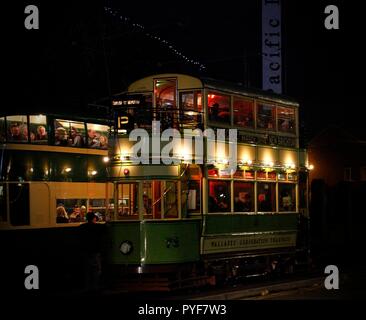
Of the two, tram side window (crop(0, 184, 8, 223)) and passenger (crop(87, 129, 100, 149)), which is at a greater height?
passenger (crop(87, 129, 100, 149))

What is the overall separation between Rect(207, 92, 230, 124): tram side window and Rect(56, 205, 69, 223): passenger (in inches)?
230

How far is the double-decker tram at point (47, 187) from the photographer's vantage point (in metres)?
20.4

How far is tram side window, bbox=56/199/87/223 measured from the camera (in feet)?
70.1

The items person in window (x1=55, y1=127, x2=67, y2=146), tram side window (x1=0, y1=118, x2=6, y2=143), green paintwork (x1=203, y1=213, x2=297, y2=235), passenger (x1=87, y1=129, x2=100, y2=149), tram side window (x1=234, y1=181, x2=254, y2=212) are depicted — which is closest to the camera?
green paintwork (x1=203, y1=213, x2=297, y2=235)

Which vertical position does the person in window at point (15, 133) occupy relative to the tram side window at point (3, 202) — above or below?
above

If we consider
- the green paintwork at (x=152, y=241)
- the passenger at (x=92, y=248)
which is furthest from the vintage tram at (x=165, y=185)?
the passenger at (x=92, y=248)

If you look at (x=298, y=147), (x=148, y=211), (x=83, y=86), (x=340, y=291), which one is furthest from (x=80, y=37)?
(x=340, y=291)

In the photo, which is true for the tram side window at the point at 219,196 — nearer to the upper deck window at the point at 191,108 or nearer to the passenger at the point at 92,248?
the upper deck window at the point at 191,108

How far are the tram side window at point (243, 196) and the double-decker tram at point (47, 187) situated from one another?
3.52 meters

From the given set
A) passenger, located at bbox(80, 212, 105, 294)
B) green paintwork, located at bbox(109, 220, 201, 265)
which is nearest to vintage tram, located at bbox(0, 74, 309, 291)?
green paintwork, located at bbox(109, 220, 201, 265)

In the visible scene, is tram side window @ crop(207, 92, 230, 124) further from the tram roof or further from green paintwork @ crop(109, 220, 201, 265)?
green paintwork @ crop(109, 220, 201, 265)

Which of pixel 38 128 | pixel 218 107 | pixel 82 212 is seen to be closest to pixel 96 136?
pixel 38 128
